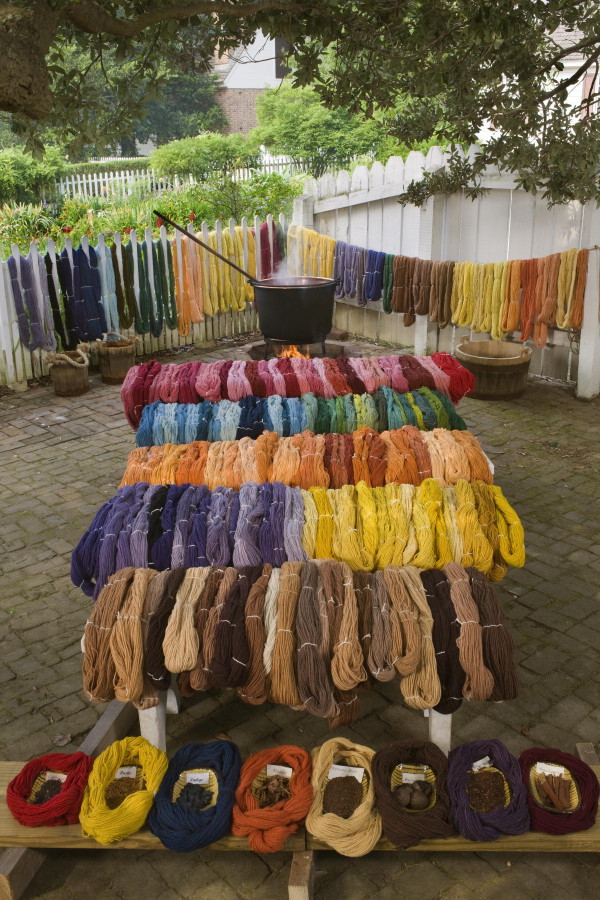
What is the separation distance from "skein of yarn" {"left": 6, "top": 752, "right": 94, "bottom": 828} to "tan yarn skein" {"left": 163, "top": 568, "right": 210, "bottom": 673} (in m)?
0.58

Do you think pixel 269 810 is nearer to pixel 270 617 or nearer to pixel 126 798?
pixel 126 798

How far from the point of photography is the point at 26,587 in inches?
229

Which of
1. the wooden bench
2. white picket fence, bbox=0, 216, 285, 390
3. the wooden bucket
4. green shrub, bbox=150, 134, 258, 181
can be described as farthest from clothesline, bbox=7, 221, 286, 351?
green shrub, bbox=150, 134, 258, 181

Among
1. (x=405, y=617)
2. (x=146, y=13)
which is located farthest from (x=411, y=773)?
(x=146, y=13)

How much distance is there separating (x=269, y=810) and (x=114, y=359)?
24.8ft

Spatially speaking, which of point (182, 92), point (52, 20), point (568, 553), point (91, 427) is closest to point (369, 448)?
point (568, 553)

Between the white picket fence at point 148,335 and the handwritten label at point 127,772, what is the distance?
7.17 meters

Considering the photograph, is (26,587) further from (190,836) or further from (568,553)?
(568,553)

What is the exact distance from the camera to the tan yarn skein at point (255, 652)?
12.1 feet

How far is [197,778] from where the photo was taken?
357 centimetres

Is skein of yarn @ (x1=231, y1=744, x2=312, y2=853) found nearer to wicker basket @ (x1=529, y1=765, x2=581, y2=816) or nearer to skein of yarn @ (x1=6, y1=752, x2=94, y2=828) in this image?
skein of yarn @ (x1=6, y1=752, x2=94, y2=828)

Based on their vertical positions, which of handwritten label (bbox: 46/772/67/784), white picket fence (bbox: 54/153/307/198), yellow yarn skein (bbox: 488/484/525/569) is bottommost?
handwritten label (bbox: 46/772/67/784)

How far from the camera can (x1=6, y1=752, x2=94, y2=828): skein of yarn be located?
342cm

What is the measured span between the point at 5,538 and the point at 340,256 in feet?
20.9
